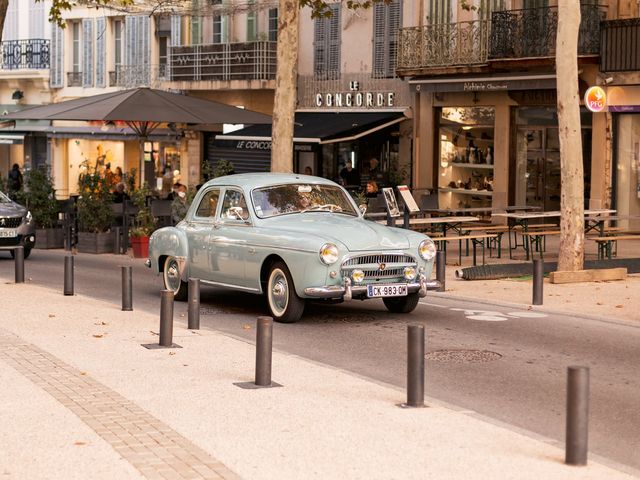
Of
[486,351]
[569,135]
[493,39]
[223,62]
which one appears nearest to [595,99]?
[493,39]

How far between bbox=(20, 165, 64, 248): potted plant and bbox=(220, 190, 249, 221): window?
1247 centimetres

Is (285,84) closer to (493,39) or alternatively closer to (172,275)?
(172,275)

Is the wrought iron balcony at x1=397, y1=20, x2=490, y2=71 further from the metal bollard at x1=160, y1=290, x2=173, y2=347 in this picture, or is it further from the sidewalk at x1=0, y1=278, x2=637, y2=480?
the sidewalk at x1=0, y1=278, x2=637, y2=480

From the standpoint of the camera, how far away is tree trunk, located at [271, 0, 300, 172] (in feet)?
80.6

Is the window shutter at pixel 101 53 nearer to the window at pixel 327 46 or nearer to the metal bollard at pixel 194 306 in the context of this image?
the window at pixel 327 46

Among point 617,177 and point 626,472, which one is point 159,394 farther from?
point 617,177

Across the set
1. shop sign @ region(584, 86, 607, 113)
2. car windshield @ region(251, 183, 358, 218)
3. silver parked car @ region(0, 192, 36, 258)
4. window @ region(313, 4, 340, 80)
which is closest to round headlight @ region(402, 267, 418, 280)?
car windshield @ region(251, 183, 358, 218)

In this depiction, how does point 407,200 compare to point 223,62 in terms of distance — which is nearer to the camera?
point 407,200

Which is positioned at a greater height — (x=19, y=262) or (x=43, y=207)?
(x=43, y=207)

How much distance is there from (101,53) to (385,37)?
15.1m

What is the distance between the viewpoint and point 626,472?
Answer: 8.29 metres

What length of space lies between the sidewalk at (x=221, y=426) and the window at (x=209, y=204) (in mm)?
4131

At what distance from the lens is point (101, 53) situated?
164ft

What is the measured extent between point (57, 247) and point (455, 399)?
19.5m
